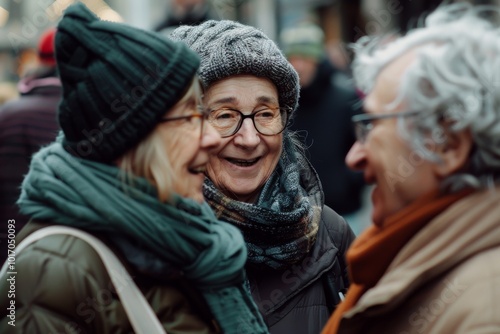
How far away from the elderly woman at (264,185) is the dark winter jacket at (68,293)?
806 mm

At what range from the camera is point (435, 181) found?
7.45 ft

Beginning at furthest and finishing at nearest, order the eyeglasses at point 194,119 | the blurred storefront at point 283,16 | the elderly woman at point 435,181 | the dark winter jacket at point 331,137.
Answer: the blurred storefront at point 283,16 < the dark winter jacket at point 331,137 < the eyeglasses at point 194,119 < the elderly woman at point 435,181

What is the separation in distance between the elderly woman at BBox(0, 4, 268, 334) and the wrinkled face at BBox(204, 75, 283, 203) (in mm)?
681

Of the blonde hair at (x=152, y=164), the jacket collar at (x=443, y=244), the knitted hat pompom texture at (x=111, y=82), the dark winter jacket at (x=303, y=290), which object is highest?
the knitted hat pompom texture at (x=111, y=82)

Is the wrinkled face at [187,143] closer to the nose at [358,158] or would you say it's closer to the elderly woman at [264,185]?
the nose at [358,158]

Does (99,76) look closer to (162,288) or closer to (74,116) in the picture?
(74,116)

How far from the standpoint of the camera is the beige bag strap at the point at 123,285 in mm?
2207

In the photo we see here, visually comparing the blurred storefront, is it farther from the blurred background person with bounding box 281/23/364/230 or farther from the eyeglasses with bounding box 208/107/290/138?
the eyeglasses with bounding box 208/107/290/138

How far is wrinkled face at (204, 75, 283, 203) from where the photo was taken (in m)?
3.13


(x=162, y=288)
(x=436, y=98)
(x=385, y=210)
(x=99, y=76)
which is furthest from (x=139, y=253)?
(x=436, y=98)

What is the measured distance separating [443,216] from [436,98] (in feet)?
1.01

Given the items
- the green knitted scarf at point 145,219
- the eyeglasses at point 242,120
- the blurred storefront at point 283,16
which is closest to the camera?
the green knitted scarf at point 145,219

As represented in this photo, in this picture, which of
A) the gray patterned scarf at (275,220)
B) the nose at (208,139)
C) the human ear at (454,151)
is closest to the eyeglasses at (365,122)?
the human ear at (454,151)

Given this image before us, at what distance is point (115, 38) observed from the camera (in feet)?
7.64
